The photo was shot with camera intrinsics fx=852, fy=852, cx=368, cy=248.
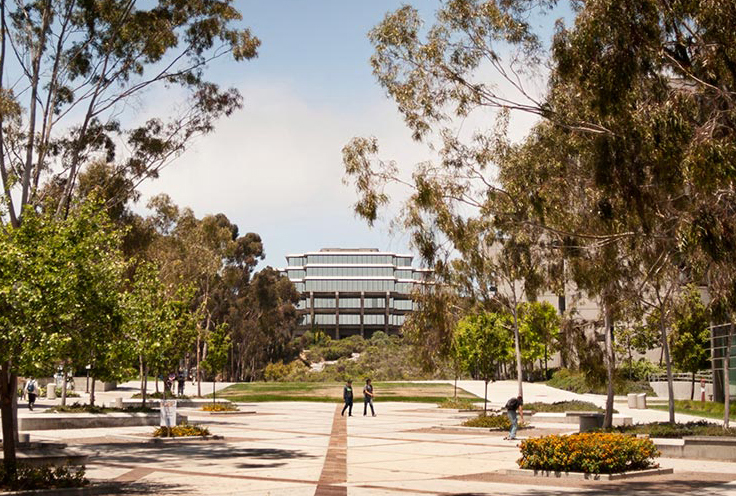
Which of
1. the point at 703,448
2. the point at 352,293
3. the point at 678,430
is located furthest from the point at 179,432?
the point at 352,293

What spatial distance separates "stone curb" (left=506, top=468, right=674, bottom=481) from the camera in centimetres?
1681

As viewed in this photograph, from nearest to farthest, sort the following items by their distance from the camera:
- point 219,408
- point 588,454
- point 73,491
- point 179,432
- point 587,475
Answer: point 73,491
point 587,475
point 588,454
point 179,432
point 219,408

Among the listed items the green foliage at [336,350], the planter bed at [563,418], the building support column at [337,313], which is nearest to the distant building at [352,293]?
the building support column at [337,313]

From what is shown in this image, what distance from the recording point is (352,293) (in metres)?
164

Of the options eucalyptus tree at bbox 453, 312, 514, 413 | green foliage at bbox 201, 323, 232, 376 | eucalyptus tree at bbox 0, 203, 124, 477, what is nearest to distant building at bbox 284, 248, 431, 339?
green foliage at bbox 201, 323, 232, 376

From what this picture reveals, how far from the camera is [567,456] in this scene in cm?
1747

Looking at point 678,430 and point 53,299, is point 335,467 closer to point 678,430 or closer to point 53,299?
point 53,299

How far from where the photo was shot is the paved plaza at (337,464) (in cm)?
1556

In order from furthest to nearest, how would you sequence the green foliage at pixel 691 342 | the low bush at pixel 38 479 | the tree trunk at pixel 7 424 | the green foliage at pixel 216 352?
the green foliage at pixel 691 342
the green foliage at pixel 216 352
the tree trunk at pixel 7 424
the low bush at pixel 38 479

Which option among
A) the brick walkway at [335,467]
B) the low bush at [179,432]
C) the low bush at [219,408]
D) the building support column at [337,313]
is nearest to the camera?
the brick walkway at [335,467]

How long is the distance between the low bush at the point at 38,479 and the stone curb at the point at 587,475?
8.67 meters

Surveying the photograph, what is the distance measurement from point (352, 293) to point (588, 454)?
14685 cm

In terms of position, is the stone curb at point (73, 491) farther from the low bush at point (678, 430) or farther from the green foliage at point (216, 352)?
the green foliage at point (216, 352)

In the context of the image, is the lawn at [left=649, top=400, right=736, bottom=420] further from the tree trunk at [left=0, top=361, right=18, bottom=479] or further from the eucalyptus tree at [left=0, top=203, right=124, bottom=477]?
the tree trunk at [left=0, top=361, right=18, bottom=479]
